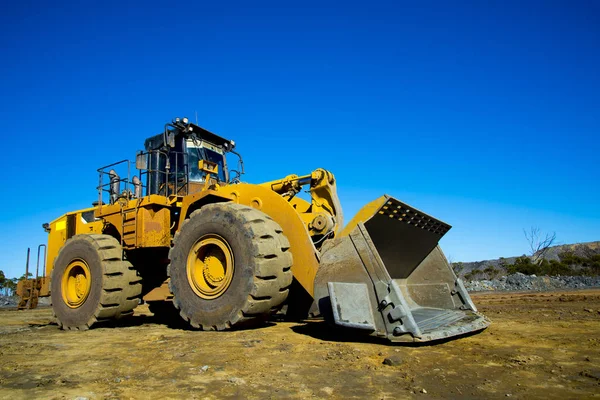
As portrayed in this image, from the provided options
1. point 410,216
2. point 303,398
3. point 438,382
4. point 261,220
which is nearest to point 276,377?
point 303,398

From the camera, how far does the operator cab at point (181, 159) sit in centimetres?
798

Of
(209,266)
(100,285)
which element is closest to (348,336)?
(209,266)

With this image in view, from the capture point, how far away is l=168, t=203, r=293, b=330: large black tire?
5.14 m

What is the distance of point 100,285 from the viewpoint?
277 inches

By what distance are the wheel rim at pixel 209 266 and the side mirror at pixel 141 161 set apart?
2.66 metres

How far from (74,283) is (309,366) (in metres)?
6.14

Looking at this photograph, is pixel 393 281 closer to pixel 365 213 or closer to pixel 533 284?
pixel 365 213

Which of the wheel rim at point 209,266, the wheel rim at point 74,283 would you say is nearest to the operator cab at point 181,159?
the wheel rim at point 74,283

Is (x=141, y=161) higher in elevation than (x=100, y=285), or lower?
higher

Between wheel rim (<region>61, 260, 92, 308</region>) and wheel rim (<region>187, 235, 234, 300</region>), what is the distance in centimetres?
270

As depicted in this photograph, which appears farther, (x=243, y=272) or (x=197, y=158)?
(x=197, y=158)

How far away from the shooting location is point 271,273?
5164mm

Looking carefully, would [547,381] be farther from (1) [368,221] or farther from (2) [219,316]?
(2) [219,316]

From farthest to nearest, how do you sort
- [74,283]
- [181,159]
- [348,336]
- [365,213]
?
[181,159], [74,283], [365,213], [348,336]
